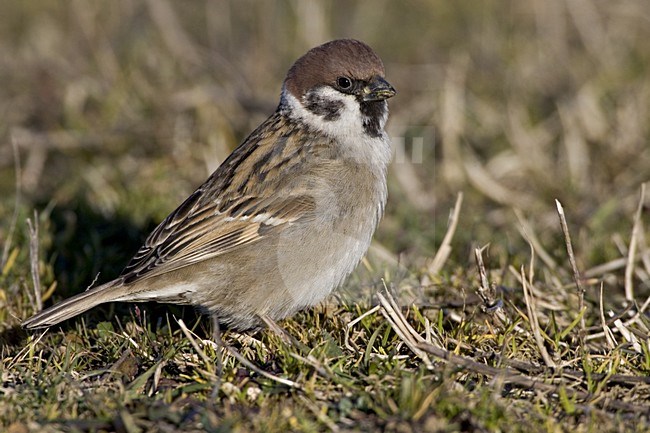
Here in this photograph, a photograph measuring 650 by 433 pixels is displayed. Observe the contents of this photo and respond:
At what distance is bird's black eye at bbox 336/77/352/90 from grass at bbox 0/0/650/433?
94 cm

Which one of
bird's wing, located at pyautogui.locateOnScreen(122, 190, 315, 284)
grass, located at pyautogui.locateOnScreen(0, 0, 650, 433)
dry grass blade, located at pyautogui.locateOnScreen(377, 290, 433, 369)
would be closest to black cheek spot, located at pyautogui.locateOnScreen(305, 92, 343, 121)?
bird's wing, located at pyautogui.locateOnScreen(122, 190, 315, 284)

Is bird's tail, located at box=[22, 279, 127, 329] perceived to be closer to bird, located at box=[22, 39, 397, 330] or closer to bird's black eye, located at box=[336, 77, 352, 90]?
bird, located at box=[22, 39, 397, 330]

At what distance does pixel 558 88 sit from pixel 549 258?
294cm

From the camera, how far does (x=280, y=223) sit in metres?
4.34

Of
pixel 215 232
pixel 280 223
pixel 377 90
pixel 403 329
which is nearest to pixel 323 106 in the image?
pixel 377 90

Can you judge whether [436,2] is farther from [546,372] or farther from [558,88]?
[546,372]

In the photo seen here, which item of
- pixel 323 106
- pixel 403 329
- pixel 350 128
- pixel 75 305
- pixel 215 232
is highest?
pixel 323 106

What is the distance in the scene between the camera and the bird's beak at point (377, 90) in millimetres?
4551

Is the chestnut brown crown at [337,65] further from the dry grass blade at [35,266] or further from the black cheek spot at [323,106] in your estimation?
the dry grass blade at [35,266]

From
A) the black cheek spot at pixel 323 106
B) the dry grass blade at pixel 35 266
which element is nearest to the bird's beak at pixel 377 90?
the black cheek spot at pixel 323 106

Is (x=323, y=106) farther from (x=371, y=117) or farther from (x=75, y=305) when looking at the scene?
(x=75, y=305)

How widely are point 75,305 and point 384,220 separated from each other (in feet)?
8.41

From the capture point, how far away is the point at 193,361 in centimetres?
386

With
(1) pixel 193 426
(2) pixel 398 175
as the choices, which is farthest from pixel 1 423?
(2) pixel 398 175
